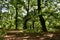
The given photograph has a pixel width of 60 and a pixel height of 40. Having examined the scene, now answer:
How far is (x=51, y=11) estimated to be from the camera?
24.0 m

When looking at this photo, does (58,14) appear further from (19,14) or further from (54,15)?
(19,14)

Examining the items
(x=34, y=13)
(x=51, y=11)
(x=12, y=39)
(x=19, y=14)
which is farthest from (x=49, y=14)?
(x=12, y=39)

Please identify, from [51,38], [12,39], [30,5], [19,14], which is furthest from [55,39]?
[19,14]

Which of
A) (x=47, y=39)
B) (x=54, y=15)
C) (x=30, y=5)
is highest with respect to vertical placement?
(x=30, y=5)

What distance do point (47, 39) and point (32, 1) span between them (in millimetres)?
19303

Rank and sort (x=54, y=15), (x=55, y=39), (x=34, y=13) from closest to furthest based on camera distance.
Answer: (x=55, y=39) → (x=54, y=15) → (x=34, y=13)

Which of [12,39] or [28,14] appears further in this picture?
[28,14]

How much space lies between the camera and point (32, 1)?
28.5m

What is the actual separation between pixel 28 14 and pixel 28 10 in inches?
40.3

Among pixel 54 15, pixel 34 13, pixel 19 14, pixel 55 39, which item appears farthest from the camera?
pixel 19 14

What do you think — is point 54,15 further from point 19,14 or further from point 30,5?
point 19,14

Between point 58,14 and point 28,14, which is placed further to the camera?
point 28,14

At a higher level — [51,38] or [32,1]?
[32,1]

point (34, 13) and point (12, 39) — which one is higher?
point (34, 13)
